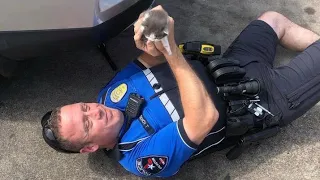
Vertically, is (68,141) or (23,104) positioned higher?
(68,141)

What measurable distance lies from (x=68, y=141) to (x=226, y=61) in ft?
3.44

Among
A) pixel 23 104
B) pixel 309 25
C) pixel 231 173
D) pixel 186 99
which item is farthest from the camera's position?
pixel 309 25

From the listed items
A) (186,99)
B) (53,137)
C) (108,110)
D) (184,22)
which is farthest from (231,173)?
(184,22)

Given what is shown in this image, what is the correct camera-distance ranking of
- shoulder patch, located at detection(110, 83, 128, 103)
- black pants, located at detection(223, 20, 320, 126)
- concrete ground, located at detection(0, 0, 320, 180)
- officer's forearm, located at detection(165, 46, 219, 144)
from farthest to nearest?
concrete ground, located at detection(0, 0, 320, 180) → black pants, located at detection(223, 20, 320, 126) → shoulder patch, located at detection(110, 83, 128, 103) → officer's forearm, located at detection(165, 46, 219, 144)

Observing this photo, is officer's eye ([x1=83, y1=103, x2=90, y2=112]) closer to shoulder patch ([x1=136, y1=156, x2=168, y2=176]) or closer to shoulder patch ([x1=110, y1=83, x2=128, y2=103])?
shoulder patch ([x1=110, y1=83, x2=128, y2=103])

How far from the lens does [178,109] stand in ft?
7.88

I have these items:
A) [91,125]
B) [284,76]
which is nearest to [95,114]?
[91,125]

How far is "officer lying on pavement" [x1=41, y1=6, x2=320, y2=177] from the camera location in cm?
225

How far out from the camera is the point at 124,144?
94.5 inches

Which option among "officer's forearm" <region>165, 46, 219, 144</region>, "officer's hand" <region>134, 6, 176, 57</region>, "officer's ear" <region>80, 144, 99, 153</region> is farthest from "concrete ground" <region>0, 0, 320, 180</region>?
"officer's hand" <region>134, 6, 176, 57</region>

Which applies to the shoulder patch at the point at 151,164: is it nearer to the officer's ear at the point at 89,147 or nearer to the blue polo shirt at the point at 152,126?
the blue polo shirt at the point at 152,126

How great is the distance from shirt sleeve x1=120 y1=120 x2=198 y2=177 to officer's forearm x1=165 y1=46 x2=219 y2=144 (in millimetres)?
54

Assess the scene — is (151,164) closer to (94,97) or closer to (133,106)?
(133,106)

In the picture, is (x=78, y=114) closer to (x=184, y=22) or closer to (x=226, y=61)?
(x=226, y=61)
